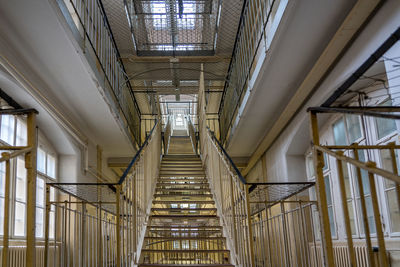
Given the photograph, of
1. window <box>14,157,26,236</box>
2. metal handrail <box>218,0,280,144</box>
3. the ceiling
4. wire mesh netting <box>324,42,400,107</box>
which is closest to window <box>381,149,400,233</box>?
wire mesh netting <box>324,42,400,107</box>

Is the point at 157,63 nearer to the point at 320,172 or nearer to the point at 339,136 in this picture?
the point at 339,136

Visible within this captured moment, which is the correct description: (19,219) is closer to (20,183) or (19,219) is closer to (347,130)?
(20,183)

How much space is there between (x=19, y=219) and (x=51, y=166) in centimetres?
164

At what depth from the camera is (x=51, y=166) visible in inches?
279

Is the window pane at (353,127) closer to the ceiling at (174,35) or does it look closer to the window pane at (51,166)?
the ceiling at (174,35)

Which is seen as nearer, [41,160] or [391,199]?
[391,199]

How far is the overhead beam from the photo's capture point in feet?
12.6

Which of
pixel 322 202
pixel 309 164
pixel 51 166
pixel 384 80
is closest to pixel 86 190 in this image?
pixel 51 166

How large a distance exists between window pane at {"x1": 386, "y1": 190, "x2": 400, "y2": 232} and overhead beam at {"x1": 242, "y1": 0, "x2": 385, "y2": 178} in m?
1.68

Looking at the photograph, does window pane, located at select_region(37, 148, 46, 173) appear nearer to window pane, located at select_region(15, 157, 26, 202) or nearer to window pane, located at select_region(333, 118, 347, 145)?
window pane, located at select_region(15, 157, 26, 202)

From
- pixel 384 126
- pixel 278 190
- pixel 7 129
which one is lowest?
pixel 278 190

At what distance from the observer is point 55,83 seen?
5.68 m

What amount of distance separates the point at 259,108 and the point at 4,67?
3951mm

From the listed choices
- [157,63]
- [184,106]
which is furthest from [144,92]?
[184,106]
